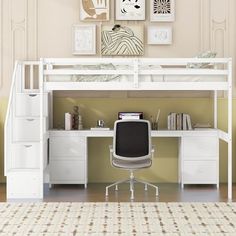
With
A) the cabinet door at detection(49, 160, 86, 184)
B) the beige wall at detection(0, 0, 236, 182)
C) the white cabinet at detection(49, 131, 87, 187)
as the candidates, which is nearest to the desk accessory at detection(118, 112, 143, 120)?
the beige wall at detection(0, 0, 236, 182)

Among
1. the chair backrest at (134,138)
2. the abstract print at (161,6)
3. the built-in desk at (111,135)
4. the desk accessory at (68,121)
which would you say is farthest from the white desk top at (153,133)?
the abstract print at (161,6)

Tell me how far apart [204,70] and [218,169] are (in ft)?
5.13

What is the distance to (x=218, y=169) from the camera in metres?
6.75

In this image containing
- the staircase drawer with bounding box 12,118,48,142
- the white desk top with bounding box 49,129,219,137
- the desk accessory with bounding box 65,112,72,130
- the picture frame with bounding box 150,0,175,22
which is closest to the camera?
the staircase drawer with bounding box 12,118,48,142

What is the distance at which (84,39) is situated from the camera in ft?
23.5

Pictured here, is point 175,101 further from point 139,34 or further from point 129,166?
point 129,166

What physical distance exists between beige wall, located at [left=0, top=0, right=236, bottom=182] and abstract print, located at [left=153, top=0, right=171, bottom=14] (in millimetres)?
123

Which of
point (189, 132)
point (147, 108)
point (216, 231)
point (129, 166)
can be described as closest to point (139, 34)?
point (147, 108)

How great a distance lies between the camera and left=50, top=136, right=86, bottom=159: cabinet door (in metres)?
6.72

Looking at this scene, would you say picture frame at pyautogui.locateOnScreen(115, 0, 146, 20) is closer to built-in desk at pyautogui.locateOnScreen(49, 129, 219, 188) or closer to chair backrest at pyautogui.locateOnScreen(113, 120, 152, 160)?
built-in desk at pyautogui.locateOnScreen(49, 129, 219, 188)

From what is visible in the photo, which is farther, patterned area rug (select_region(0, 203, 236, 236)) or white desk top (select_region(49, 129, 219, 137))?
white desk top (select_region(49, 129, 219, 137))

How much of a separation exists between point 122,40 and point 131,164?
79.1 inches

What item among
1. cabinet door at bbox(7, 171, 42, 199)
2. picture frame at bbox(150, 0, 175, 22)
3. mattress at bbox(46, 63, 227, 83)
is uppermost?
picture frame at bbox(150, 0, 175, 22)

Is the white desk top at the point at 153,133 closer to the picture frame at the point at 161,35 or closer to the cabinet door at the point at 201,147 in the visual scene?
the cabinet door at the point at 201,147
